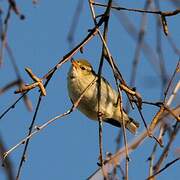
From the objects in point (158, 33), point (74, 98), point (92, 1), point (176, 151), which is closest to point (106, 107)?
point (74, 98)

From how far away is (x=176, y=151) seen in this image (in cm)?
183

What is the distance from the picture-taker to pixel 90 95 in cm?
448

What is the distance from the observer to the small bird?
4527 millimetres

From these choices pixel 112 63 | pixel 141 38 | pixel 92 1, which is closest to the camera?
pixel 141 38

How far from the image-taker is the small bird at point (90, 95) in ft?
14.9

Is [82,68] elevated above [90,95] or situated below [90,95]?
above

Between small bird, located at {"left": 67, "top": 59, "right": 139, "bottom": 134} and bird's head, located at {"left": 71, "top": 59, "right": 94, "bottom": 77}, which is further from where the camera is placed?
bird's head, located at {"left": 71, "top": 59, "right": 94, "bottom": 77}

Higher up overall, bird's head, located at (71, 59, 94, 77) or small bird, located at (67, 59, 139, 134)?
bird's head, located at (71, 59, 94, 77)

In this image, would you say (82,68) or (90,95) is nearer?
(90,95)

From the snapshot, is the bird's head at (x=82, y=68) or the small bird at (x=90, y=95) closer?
the small bird at (x=90, y=95)

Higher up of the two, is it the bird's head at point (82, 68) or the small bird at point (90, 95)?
the bird's head at point (82, 68)

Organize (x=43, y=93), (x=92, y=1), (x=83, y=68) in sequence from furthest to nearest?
(x=83, y=68)
(x=92, y=1)
(x=43, y=93)

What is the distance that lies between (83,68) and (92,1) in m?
2.28

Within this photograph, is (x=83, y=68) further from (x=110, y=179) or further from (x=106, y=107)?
(x=110, y=179)
